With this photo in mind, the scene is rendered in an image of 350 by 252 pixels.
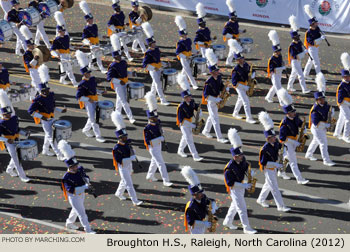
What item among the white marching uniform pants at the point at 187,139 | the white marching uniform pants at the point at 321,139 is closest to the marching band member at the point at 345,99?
the white marching uniform pants at the point at 321,139

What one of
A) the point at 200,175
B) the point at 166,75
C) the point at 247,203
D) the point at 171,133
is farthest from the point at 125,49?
the point at 247,203

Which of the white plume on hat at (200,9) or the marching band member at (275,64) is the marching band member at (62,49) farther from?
the marching band member at (275,64)

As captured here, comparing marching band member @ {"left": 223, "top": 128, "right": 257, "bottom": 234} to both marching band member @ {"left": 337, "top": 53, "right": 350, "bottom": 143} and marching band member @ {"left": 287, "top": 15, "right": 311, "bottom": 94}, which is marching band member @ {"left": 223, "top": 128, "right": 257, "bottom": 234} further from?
marching band member @ {"left": 287, "top": 15, "right": 311, "bottom": 94}

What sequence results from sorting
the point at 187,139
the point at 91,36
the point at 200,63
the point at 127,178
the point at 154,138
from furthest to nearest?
the point at 91,36 < the point at 200,63 < the point at 187,139 < the point at 154,138 < the point at 127,178

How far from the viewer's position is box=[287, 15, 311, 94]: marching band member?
26531 millimetres

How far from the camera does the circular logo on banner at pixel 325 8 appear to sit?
32.3 meters

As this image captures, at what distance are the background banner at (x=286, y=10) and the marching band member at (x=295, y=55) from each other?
6.15m

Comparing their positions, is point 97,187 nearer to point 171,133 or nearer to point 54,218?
point 54,218

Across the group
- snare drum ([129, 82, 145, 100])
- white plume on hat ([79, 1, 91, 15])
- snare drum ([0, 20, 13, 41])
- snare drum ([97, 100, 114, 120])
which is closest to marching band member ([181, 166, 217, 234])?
snare drum ([97, 100, 114, 120])

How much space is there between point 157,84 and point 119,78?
1.93 m

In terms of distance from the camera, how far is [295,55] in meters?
26.5

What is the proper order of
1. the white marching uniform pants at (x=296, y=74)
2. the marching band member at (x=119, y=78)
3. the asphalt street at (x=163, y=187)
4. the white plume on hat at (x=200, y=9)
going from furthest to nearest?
the white plume on hat at (x=200, y=9) → the white marching uniform pants at (x=296, y=74) → the marching band member at (x=119, y=78) → the asphalt street at (x=163, y=187)

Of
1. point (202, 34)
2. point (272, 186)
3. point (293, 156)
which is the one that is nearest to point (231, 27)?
point (202, 34)

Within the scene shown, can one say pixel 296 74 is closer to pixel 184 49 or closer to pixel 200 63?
pixel 200 63
